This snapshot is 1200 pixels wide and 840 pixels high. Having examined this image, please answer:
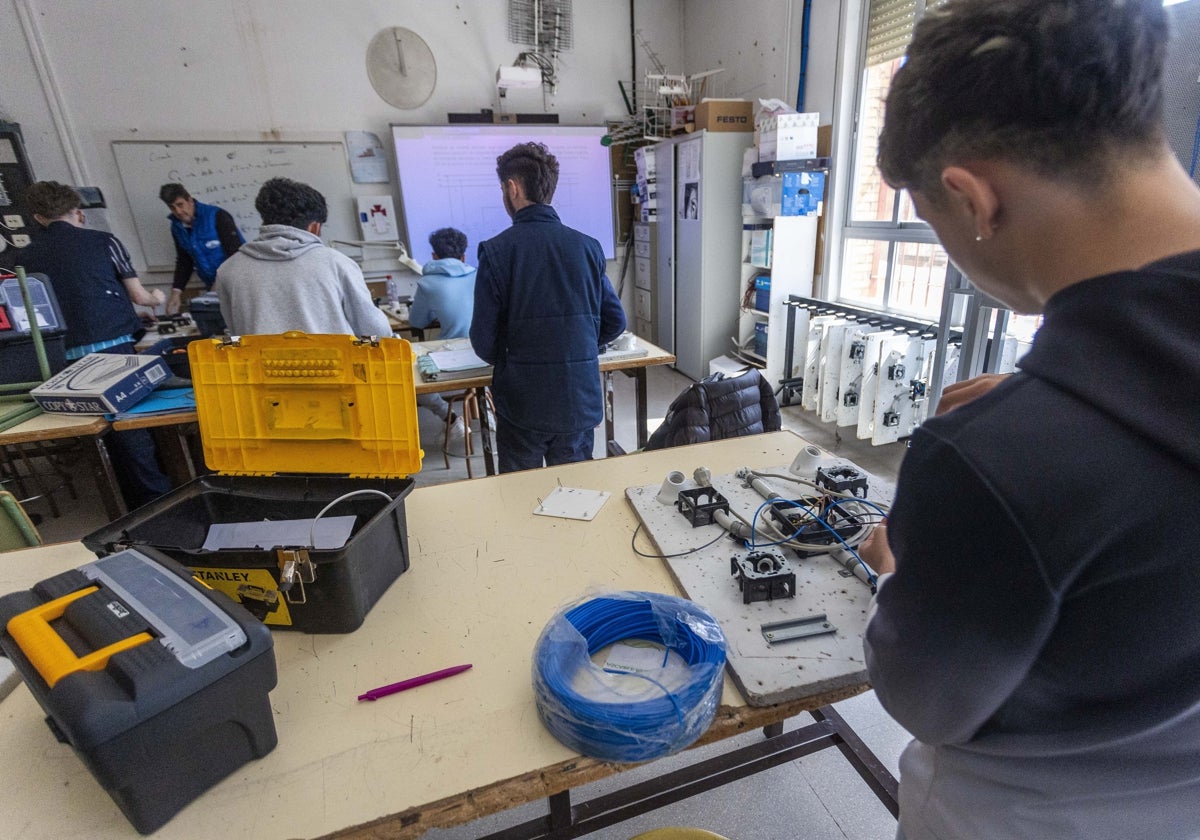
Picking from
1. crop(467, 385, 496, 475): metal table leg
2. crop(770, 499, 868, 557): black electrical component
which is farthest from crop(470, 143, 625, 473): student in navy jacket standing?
crop(770, 499, 868, 557): black electrical component

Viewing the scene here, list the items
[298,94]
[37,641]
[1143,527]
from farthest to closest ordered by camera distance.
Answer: [298,94] < [37,641] < [1143,527]

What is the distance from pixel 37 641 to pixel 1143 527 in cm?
102

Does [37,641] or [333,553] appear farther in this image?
[333,553]

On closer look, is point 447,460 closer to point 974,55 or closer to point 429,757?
point 429,757

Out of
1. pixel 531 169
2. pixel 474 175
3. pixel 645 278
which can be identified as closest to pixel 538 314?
pixel 531 169

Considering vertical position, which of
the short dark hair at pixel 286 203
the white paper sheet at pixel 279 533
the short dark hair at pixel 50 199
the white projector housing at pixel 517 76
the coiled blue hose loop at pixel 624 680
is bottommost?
the coiled blue hose loop at pixel 624 680

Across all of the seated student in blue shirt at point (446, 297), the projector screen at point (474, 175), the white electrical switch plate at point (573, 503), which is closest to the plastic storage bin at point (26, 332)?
the seated student in blue shirt at point (446, 297)

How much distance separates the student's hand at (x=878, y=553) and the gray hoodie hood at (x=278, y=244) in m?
2.04

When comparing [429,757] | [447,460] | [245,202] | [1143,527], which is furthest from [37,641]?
[245,202]

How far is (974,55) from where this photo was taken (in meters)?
0.45

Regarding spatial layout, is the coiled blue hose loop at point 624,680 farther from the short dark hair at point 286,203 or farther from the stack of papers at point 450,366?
the short dark hair at point 286,203

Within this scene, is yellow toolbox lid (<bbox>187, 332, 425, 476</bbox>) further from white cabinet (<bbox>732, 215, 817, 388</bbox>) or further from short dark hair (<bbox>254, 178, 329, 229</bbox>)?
white cabinet (<bbox>732, 215, 817, 388</bbox>)

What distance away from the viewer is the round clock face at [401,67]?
4535 millimetres

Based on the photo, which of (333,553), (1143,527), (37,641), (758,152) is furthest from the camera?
(758,152)
